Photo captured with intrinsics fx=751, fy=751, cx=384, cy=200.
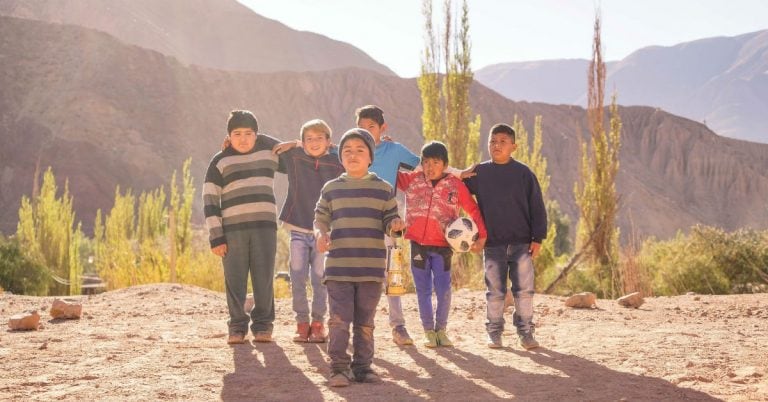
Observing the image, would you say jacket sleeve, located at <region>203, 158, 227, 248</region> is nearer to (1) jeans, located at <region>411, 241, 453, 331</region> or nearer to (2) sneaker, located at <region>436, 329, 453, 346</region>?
(1) jeans, located at <region>411, 241, 453, 331</region>

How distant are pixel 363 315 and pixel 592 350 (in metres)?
2.00

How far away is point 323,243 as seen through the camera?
13.7 feet

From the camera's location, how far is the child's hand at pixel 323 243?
4180 millimetres

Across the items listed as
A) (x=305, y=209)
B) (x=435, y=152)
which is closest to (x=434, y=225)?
(x=435, y=152)

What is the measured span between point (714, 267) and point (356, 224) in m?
9.10

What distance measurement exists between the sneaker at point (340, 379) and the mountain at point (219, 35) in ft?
254

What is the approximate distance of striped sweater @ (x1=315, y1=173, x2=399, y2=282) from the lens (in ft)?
14.0

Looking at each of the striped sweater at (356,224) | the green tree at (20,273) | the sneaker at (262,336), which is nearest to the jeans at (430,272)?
the striped sweater at (356,224)

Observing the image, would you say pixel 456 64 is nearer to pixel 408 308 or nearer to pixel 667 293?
pixel 667 293

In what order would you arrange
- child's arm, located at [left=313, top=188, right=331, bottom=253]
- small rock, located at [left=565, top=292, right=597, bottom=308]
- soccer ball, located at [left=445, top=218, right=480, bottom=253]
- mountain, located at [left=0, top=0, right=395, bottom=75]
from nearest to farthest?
child's arm, located at [left=313, top=188, right=331, bottom=253]
soccer ball, located at [left=445, top=218, right=480, bottom=253]
small rock, located at [left=565, top=292, right=597, bottom=308]
mountain, located at [left=0, top=0, right=395, bottom=75]

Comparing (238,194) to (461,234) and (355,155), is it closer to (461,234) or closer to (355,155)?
(355,155)

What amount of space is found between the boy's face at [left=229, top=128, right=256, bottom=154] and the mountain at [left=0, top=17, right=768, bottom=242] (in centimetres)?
3351

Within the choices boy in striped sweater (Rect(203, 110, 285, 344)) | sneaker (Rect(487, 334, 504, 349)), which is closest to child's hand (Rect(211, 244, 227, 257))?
boy in striped sweater (Rect(203, 110, 285, 344))

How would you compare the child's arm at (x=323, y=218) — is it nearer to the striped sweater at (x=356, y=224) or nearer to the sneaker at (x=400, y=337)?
the striped sweater at (x=356, y=224)
